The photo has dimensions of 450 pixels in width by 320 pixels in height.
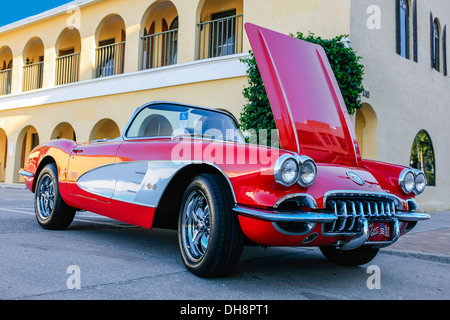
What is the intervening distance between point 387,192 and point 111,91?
1231 cm

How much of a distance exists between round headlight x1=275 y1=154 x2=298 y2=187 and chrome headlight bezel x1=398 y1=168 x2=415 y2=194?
1.25 meters

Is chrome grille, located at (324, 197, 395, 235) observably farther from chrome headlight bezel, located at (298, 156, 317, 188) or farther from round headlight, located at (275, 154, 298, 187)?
round headlight, located at (275, 154, 298, 187)

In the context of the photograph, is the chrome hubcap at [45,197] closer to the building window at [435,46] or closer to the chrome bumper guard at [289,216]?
the chrome bumper guard at [289,216]

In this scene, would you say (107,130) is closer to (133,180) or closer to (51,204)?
(51,204)

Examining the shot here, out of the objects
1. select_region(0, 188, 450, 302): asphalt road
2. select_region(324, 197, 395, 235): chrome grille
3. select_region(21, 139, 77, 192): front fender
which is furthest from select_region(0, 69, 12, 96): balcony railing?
select_region(324, 197, 395, 235): chrome grille

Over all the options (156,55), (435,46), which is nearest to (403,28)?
(435,46)

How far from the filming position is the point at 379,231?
124 inches

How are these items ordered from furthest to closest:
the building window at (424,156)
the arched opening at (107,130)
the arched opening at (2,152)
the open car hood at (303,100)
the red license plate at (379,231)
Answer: the arched opening at (2,152), the arched opening at (107,130), the building window at (424,156), the open car hood at (303,100), the red license plate at (379,231)

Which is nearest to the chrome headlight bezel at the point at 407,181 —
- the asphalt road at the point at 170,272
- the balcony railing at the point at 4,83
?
the asphalt road at the point at 170,272

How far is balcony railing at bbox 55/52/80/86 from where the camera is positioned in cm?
1628

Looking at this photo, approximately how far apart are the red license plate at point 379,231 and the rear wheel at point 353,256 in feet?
1.85

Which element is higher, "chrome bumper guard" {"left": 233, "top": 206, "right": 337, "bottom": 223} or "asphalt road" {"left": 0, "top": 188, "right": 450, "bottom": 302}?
"chrome bumper guard" {"left": 233, "top": 206, "right": 337, "bottom": 223}

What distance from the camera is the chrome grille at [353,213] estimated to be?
294 cm
